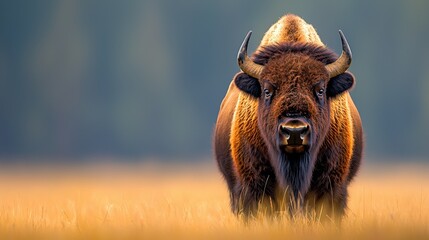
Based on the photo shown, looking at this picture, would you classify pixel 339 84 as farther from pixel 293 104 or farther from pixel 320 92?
pixel 293 104

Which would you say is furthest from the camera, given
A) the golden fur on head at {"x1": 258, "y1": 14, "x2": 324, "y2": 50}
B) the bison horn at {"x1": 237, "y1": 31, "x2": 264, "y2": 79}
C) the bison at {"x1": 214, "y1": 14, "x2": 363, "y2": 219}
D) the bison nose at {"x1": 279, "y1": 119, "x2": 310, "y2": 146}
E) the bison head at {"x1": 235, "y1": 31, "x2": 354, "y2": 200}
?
the golden fur on head at {"x1": 258, "y1": 14, "x2": 324, "y2": 50}

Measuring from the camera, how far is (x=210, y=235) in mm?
6520

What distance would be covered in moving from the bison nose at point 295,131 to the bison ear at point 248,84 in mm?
851

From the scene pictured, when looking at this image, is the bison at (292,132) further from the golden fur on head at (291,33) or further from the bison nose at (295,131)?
the golden fur on head at (291,33)

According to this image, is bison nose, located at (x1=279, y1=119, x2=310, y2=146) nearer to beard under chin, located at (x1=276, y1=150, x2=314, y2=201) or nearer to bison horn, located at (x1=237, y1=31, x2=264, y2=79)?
beard under chin, located at (x1=276, y1=150, x2=314, y2=201)

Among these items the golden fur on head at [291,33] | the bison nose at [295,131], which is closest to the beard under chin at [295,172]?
the bison nose at [295,131]

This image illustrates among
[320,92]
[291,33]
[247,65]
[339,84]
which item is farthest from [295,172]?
[291,33]

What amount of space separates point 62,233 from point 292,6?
63905 millimetres

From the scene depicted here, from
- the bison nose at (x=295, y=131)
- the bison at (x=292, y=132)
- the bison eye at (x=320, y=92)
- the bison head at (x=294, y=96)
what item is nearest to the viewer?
the bison nose at (x=295, y=131)

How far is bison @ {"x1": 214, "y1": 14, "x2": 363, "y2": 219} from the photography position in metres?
8.26

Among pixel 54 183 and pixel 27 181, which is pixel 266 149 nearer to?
pixel 54 183

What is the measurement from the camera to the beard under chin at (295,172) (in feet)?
27.9

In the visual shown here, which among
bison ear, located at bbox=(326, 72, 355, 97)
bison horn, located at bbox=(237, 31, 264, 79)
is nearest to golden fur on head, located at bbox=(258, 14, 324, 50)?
bison horn, located at bbox=(237, 31, 264, 79)

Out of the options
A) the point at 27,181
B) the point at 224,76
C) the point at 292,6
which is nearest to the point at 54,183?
the point at 27,181
